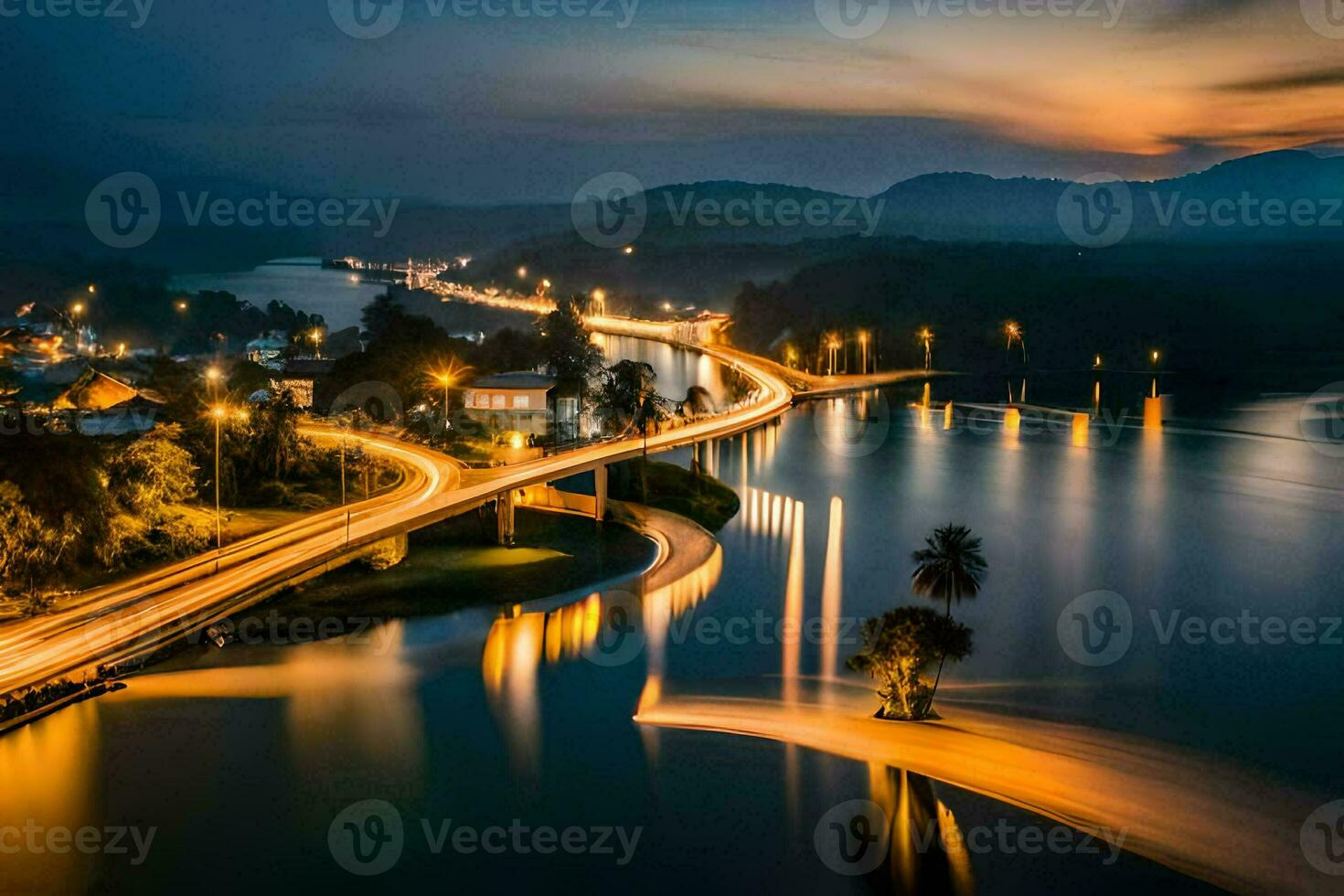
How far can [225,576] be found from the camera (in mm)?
21516

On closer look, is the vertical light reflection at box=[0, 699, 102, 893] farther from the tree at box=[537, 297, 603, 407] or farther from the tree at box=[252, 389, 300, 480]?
the tree at box=[537, 297, 603, 407]

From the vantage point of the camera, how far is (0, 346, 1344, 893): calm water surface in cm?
1507

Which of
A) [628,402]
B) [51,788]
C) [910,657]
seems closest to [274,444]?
[628,402]

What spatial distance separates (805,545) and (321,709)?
17868 mm

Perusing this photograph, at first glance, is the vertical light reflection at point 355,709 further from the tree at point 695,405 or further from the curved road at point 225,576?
the tree at point 695,405

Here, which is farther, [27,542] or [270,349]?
[270,349]

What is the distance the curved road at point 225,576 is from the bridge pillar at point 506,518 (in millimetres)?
616

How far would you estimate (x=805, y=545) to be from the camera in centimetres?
3453

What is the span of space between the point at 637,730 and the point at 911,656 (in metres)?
4.39

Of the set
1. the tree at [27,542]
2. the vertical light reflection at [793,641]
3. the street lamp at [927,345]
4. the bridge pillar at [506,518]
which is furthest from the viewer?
the street lamp at [927,345]

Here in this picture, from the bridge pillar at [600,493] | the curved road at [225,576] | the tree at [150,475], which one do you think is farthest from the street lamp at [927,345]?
the tree at [150,475]

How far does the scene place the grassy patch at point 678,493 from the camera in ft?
122

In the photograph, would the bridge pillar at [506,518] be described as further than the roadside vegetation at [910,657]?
Yes

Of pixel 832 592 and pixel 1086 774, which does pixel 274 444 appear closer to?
pixel 832 592
